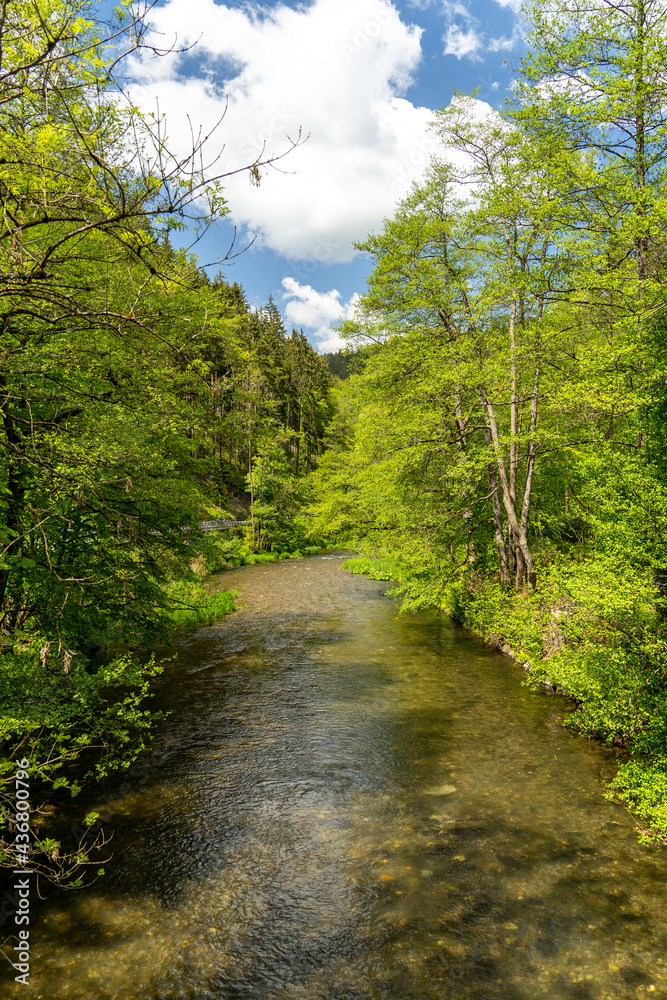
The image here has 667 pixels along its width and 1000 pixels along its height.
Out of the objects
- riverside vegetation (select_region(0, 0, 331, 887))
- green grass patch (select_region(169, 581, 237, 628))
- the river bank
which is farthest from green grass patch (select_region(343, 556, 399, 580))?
the river bank

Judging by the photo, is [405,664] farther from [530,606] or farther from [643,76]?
[643,76]

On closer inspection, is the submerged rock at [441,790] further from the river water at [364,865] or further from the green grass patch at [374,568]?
the green grass patch at [374,568]

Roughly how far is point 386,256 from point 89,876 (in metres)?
15.7

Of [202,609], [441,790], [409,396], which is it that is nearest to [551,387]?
[409,396]

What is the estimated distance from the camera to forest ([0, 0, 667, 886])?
3.11 m

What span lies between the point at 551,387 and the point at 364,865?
10.3 metres

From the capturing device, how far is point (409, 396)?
1596 centimetres

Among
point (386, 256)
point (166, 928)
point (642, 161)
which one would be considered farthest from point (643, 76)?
point (166, 928)

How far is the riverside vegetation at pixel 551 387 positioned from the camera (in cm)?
683

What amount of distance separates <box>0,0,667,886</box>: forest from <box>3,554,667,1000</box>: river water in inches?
29.6

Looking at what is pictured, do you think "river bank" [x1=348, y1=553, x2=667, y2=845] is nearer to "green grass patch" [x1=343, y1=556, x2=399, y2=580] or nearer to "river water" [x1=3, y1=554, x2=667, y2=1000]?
"river water" [x1=3, y1=554, x2=667, y2=1000]

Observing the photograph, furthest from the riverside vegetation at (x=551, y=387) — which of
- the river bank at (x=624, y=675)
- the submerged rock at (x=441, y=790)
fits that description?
the submerged rock at (x=441, y=790)

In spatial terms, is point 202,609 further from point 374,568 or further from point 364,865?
point 374,568

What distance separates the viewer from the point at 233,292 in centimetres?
5097
